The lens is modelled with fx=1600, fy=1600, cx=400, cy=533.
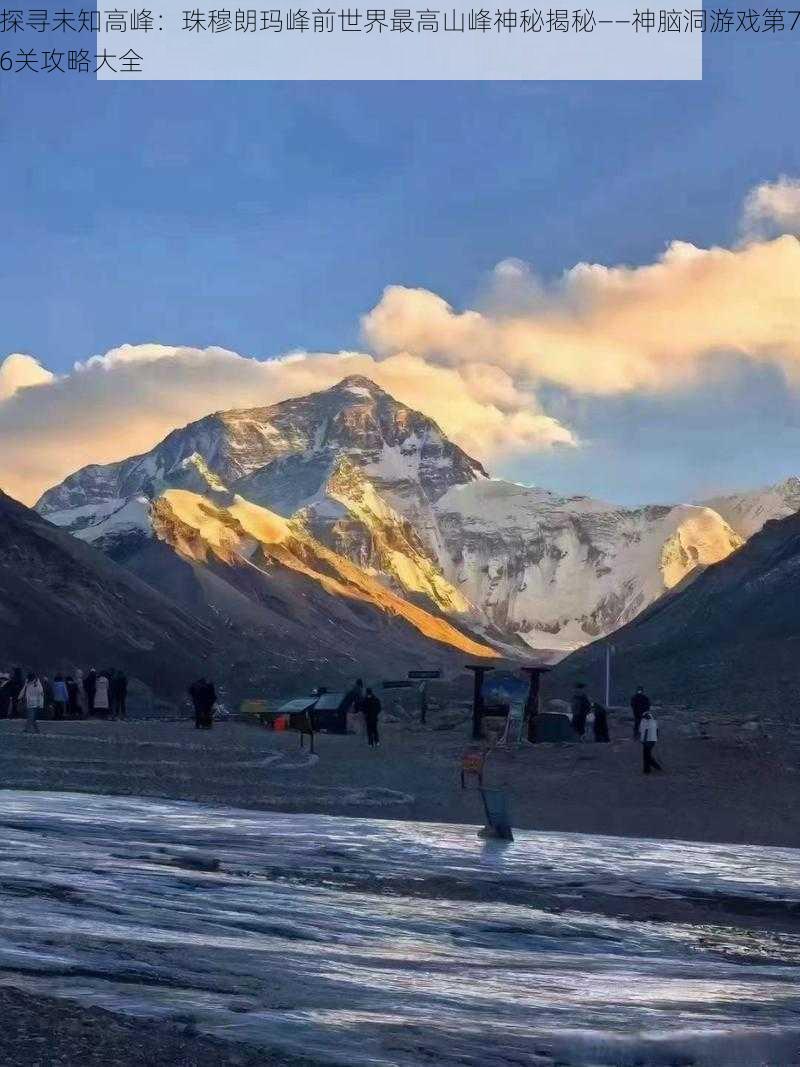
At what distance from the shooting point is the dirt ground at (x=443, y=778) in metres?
26.0

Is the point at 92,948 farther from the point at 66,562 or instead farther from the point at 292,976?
the point at 66,562

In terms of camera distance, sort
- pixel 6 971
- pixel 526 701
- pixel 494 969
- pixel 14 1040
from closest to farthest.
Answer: pixel 14 1040, pixel 6 971, pixel 494 969, pixel 526 701

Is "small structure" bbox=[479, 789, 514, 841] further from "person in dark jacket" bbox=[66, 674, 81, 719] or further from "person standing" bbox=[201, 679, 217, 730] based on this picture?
"person in dark jacket" bbox=[66, 674, 81, 719]

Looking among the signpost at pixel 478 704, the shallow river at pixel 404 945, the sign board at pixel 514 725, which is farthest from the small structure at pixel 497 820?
the sign board at pixel 514 725

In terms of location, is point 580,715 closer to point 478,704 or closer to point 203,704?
point 478,704

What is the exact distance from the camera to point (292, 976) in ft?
32.0

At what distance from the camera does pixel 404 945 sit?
11.4 meters

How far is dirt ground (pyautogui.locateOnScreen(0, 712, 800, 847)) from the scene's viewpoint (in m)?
26.0

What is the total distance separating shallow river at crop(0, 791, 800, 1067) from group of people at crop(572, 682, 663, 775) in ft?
39.1

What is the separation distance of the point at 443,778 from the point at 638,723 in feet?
34.2

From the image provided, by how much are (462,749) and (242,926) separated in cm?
3054

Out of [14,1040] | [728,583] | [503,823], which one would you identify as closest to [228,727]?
Answer: [503,823]

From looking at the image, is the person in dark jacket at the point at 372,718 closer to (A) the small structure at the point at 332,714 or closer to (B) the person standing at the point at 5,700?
(A) the small structure at the point at 332,714

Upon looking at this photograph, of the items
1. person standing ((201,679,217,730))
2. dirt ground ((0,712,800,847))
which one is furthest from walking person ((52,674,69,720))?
dirt ground ((0,712,800,847))
